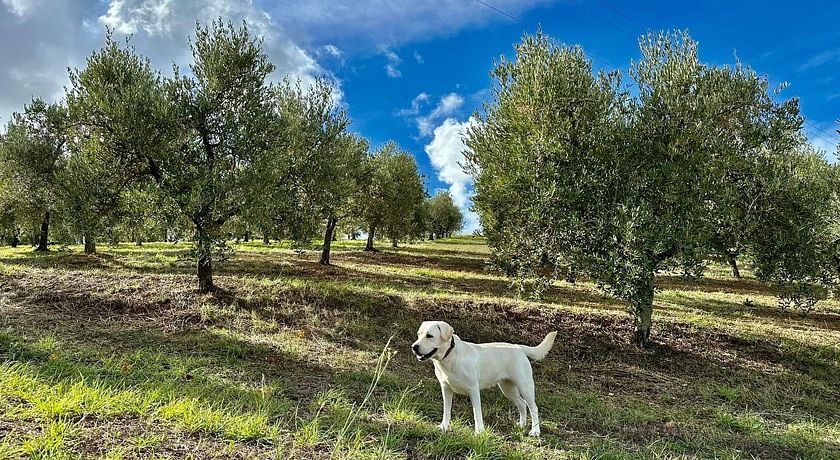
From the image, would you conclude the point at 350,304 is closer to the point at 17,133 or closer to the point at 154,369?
the point at 154,369

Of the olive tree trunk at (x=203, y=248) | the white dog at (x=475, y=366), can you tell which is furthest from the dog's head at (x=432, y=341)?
the olive tree trunk at (x=203, y=248)

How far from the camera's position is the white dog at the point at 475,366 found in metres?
5.90

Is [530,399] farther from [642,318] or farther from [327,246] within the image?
[327,246]

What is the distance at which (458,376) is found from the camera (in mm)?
6102

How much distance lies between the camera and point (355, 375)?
9031 mm

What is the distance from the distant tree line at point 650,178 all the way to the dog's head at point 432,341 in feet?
21.4

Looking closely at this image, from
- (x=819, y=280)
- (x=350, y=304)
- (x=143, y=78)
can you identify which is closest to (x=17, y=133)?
(x=143, y=78)

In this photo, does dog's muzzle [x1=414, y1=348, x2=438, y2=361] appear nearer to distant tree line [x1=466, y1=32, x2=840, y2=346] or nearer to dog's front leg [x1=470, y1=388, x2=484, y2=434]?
dog's front leg [x1=470, y1=388, x2=484, y2=434]

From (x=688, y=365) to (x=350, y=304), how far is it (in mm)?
9615

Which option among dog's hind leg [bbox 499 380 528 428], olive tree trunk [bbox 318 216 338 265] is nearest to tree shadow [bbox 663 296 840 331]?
dog's hind leg [bbox 499 380 528 428]

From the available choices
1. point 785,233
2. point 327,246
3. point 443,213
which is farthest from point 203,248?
point 443,213

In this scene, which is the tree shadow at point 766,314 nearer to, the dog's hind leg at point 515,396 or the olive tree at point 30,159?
the dog's hind leg at point 515,396

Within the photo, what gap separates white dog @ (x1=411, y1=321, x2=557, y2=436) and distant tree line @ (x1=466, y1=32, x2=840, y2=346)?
529cm

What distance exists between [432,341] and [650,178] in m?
8.50
